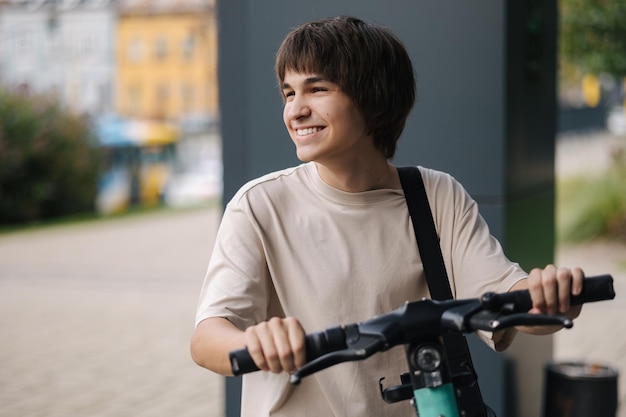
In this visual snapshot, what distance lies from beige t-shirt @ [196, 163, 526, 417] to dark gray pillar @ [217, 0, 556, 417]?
2332 millimetres

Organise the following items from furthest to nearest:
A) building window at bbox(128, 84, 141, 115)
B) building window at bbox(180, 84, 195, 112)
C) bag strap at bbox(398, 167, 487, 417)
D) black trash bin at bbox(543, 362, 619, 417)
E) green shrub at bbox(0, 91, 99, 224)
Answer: building window at bbox(128, 84, 141, 115), building window at bbox(180, 84, 195, 112), green shrub at bbox(0, 91, 99, 224), black trash bin at bbox(543, 362, 619, 417), bag strap at bbox(398, 167, 487, 417)

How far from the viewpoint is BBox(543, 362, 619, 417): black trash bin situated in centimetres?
514

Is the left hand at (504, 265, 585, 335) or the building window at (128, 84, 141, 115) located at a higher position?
the building window at (128, 84, 141, 115)

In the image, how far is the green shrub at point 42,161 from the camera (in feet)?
70.6

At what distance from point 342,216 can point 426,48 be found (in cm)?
253

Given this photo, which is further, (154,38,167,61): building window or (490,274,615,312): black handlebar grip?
(154,38,167,61): building window

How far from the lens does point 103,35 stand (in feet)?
187

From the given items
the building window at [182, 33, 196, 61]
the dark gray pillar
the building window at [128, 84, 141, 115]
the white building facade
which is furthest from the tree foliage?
the building window at [128, 84, 141, 115]

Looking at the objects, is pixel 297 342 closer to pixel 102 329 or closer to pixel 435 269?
pixel 435 269

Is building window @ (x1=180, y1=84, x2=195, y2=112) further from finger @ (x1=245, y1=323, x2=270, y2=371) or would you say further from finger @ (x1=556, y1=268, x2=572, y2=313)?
finger @ (x1=245, y1=323, x2=270, y2=371)

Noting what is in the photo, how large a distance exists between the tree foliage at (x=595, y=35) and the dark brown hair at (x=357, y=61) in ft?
44.5

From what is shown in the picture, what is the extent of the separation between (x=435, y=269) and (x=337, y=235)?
0.23 m

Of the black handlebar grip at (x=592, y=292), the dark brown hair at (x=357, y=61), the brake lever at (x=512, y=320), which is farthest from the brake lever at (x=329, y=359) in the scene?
the dark brown hair at (x=357, y=61)

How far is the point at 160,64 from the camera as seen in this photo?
58.1 meters
